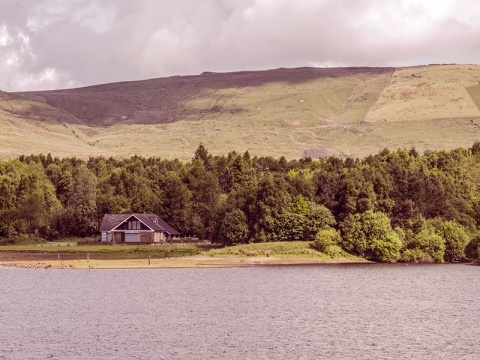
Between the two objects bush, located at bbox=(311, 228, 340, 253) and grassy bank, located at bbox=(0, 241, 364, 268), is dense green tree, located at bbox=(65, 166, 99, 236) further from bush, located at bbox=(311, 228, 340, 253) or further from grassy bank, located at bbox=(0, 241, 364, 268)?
bush, located at bbox=(311, 228, 340, 253)

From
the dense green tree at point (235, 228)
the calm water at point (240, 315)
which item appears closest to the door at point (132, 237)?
the dense green tree at point (235, 228)

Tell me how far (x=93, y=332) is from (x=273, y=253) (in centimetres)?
6413

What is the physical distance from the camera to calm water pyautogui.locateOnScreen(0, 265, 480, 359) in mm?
52000

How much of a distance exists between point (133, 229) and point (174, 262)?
3781cm

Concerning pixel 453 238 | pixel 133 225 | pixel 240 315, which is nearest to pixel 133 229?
pixel 133 225

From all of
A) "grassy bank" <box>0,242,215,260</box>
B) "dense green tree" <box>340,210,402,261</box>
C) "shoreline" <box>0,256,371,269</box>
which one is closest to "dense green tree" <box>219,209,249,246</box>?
"grassy bank" <box>0,242,215,260</box>

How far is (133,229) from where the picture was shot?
495ft

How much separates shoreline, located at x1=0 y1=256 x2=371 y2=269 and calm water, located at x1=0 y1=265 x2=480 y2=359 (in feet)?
20.4

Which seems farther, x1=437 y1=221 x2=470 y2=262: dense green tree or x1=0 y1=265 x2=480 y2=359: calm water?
x1=437 y1=221 x2=470 y2=262: dense green tree

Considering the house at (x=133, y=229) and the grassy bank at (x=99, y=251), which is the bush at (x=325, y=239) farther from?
the house at (x=133, y=229)

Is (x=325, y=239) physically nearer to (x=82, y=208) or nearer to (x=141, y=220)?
(x=141, y=220)

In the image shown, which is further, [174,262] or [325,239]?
[325,239]

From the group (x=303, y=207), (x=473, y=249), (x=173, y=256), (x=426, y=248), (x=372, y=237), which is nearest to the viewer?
(x=372, y=237)

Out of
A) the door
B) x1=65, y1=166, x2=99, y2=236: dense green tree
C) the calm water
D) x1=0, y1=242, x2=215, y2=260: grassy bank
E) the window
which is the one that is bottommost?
the calm water
